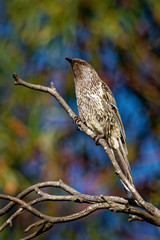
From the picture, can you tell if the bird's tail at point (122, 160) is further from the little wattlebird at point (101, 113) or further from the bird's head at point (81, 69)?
the bird's head at point (81, 69)

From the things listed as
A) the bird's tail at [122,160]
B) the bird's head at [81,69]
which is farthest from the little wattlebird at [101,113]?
the bird's head at [81,69]

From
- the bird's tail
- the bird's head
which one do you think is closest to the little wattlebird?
the bird's tail

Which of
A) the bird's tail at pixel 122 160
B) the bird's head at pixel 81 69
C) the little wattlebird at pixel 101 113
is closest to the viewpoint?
the bird's tail at pixel 122 160

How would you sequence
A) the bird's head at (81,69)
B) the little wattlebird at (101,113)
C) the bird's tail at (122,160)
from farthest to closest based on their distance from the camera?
1. the bird's head at (81,69)
2. the little wattlebird at (101,113)
3. the bird's tail at (122,160)

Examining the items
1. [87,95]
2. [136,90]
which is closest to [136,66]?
[136,90]

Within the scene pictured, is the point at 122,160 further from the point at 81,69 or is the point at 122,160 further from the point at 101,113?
the point at 81,69

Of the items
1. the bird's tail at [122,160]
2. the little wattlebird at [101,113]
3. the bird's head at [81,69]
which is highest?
the bird's head at [81,69]

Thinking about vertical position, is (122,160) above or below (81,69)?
below

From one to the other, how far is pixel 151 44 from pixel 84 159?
1984mm

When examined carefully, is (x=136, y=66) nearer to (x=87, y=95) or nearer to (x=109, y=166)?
(x=109, y=166)

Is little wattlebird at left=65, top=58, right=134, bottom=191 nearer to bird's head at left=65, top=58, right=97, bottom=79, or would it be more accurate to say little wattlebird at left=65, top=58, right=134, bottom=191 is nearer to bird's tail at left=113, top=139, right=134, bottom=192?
bird's tail at left=113, top=139, right=134, bottom=192

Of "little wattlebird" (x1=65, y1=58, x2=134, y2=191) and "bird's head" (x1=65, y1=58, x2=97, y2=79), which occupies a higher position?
"bird's head" (x1=65, y1=58, x2=97, y2=79)

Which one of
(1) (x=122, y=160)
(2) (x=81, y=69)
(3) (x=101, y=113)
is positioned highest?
(2) (x=81, y=69)

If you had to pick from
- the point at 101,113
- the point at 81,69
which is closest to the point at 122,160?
the point at 101,113
